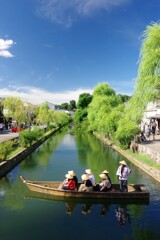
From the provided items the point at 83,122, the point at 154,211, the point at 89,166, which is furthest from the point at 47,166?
the point at 83,122

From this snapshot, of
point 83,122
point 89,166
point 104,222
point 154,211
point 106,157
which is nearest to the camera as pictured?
point 104,222

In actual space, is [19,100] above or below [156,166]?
above

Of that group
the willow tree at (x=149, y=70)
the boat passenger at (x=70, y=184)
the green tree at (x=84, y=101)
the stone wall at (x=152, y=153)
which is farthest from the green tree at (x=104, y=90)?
the boat passenger at (x=70, y=184)

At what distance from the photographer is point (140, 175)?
74.0 feet

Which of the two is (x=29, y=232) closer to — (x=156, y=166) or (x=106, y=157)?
(x=156, y=166)

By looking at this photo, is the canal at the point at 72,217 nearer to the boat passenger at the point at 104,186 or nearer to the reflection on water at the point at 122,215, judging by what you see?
the reflection on water at the point at 122,215

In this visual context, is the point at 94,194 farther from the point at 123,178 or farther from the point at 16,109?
the point at 16,109

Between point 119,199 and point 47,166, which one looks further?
point 47,166

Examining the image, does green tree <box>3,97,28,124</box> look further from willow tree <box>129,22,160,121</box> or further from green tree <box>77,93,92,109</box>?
green tree <box>77,93,92,109</box>

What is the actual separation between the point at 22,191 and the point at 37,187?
1541 millimetres

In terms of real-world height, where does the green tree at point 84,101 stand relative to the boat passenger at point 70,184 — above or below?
above

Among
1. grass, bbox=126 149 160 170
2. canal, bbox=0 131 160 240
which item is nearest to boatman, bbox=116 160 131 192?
canal, bbox=0 131 160 240

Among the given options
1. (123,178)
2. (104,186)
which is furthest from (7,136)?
(123,178)

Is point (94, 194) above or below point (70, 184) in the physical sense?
below
